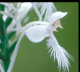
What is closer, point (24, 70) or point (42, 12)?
point (42, 12)

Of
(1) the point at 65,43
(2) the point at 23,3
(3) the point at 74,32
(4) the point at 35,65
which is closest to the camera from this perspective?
(2) the point at 23,3

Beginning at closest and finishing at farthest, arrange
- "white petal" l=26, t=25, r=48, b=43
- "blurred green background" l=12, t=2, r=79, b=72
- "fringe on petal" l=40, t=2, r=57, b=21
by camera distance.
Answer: "white petal" l=26, t=25, r=48, b=43
"fringe on petal" l=40, t=2, r=57, b=21
"blurred green background" l=12, t=2, r=79, b=72

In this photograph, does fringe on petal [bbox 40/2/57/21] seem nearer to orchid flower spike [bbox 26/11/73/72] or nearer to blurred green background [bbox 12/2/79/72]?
orchid flower spike [bbox 26/11/73/72]

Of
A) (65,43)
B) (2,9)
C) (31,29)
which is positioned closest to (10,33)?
(2,9)

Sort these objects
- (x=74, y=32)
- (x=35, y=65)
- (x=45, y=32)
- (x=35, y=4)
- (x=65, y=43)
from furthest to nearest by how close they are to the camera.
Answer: (x=74, y=32) < (x=65, y=43) < (x=35, y=65) < (x=35, y=4) < (x=45, y=32)

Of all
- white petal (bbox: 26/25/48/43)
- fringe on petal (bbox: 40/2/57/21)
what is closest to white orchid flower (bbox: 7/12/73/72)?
white petal (bbox: 26/25/48/43)

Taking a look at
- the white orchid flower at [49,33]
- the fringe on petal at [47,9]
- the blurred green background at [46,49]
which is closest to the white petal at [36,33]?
the white orchid flower at [49,33]

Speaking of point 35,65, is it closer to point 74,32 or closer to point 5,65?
point 74,32
